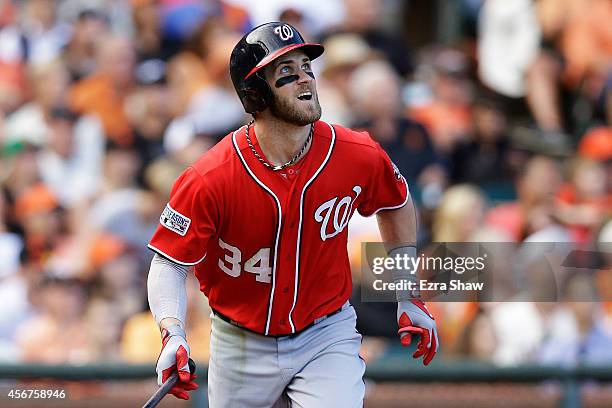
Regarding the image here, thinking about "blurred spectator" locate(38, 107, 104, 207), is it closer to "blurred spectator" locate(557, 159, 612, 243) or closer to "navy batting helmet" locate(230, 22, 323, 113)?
"blurred spectator" locate(557, 159, 612, 243)

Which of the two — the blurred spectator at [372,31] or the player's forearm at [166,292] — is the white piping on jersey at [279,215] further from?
the blurred spectator at [372,31]

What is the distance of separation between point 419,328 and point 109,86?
4648mm

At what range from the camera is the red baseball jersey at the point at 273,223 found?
13.2ft

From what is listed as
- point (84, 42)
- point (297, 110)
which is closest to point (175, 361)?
point (297, 110)

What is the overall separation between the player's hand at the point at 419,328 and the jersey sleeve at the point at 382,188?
1.29 feet

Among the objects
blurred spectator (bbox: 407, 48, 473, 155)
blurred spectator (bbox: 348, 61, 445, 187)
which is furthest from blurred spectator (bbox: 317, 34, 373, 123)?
blurred spectator (bbox: 407, 48, 473, 155)

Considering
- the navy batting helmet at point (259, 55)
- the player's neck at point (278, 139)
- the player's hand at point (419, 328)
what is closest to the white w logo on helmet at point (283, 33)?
the navy batting helmet at point (259, 55)

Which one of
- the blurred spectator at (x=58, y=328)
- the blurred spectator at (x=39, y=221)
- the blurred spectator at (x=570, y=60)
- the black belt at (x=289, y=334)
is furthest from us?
the blurred spectator at (x=570, y=60)

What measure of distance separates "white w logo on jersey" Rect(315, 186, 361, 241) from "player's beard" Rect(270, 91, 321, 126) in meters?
0.33

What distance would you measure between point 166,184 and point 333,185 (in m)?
3.55

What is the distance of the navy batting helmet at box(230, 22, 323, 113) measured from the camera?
401 cm

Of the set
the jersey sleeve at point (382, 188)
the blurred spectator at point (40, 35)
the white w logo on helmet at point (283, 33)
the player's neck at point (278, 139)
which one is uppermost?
the blurred spectator at point (40, 35)

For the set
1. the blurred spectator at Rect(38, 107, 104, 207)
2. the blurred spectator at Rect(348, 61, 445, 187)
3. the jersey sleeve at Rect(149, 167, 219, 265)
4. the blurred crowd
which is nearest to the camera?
the jersey sleeve at Rect(149, 167, 219, 265)

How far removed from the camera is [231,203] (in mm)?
4051
